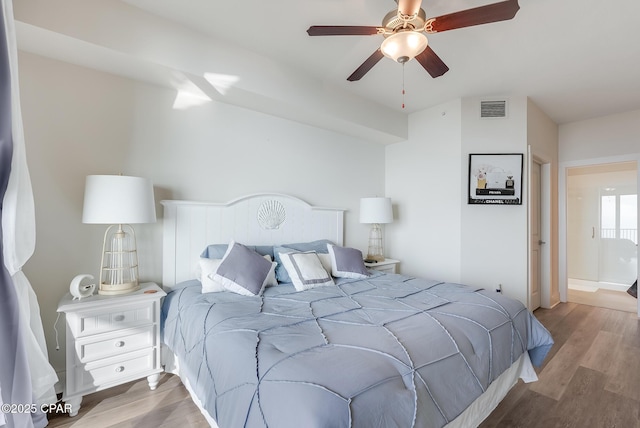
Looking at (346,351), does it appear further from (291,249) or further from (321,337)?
(291,249)

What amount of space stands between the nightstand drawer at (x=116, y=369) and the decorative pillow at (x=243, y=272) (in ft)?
2.32

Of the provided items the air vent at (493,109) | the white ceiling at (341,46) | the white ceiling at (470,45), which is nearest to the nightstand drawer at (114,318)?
the white ceiling at (341,46)

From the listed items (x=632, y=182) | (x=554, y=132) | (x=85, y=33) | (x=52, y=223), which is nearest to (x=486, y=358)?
(x=52, y=223)

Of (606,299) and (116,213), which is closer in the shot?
(116,213)

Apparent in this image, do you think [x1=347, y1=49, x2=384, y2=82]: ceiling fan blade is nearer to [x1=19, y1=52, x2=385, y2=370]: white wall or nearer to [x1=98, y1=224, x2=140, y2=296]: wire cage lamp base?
[x1=19, y1=52, x2=385, y2=370]: white wall

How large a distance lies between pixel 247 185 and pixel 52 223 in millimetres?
1531

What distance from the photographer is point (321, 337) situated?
1.34 metres

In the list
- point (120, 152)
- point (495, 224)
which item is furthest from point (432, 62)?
point (120, 152)

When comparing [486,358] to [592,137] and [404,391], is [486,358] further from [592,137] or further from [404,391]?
[592,137]

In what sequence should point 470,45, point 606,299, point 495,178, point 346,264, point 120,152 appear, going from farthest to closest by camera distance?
1. point 606,299
2. point 495,178
3. point 346,264
4. point 470,45
5. point 120,152

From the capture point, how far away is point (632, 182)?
17.7 ft

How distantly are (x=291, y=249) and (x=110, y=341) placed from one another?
4.94 feet

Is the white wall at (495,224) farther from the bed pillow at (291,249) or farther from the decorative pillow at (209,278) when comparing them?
the decorative pillow at (209,278)

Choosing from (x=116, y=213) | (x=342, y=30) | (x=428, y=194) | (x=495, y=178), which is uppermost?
(x=342, y=30)
